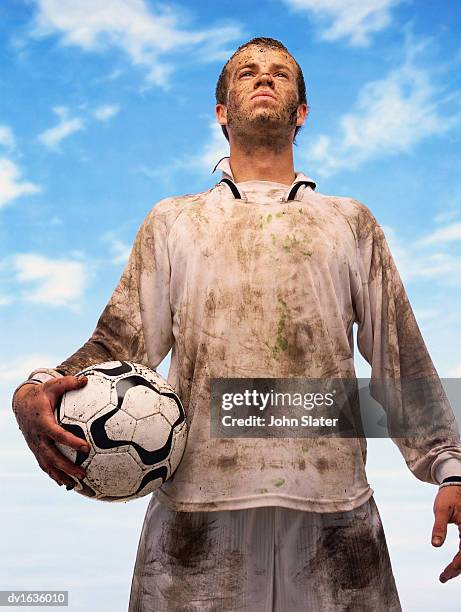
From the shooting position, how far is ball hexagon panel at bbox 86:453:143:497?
4152 millimetres

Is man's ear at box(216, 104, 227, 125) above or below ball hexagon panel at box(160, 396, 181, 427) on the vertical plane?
above

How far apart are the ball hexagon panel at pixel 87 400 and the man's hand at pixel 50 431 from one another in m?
0.04

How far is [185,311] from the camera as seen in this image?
4.83 metres

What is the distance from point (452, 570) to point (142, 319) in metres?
2.57

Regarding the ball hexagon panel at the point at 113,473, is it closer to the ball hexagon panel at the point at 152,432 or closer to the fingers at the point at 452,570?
the ball hexagon panel at the point at 152,432

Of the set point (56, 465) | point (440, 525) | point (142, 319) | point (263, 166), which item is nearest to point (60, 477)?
point (56, 465)

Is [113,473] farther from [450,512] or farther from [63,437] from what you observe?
[450,512]

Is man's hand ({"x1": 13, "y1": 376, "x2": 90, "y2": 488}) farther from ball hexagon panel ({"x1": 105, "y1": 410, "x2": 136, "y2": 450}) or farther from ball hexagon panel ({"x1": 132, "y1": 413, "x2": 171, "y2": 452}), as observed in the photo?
ball hexagon panel ({"x1": 132, "y1": 413, "x2": 171, "y2": 452})

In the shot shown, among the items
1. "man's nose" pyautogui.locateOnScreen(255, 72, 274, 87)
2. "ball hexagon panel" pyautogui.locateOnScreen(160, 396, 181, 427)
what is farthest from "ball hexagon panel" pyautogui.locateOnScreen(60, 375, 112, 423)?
"man's nose" pyautogui.locateOnScreen(255, 72, 274, 87)

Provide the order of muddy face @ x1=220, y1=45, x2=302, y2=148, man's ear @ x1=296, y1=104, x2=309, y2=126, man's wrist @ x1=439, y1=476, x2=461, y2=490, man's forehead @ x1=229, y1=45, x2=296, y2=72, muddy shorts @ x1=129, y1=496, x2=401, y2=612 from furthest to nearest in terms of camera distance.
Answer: man's ear @ x1=296, y1=104, x2=309, y2=126 < man's forehead @ x1=229, y1=45, x2=296, y2=72 < muddy face @ x1=220, y1=45, x2=302, y2=148 < man's wrist @ x1=439, y1=476, x2=461, y2=490 < muddy shorts @ x1=129, y1=496, x2=401, y2=612

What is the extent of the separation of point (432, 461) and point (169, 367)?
187cm

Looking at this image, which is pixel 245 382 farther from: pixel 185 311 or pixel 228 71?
pixel 228 71

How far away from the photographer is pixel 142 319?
5.12 m

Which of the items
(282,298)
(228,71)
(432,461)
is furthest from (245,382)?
(228,71)
